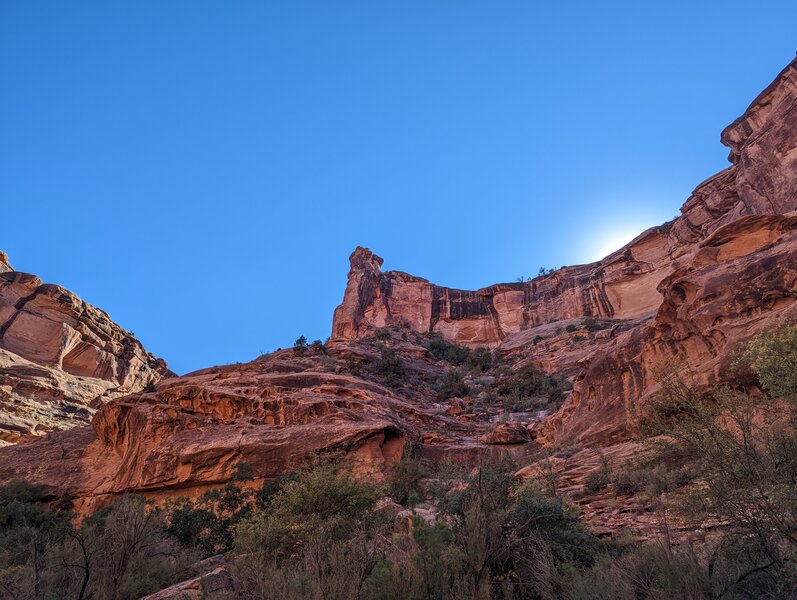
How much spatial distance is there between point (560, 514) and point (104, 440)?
23.9m

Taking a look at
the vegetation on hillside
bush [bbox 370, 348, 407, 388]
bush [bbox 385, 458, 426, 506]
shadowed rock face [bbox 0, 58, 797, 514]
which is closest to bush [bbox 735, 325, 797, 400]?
the vegetation on hillside

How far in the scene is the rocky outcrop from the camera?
99.3 feet

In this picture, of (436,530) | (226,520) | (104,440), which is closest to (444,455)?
(226,520)

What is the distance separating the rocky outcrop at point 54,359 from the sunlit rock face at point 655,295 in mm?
25052

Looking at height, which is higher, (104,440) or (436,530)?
(104,440)

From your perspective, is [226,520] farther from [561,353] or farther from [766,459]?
[561,353]

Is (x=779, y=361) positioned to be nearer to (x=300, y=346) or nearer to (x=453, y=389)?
(x=453, y=389)

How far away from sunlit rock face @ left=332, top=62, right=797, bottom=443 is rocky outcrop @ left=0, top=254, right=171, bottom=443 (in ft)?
82.2

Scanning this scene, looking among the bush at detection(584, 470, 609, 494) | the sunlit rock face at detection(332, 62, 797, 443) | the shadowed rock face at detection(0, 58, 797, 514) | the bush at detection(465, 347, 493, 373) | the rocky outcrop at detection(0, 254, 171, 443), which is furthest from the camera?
the bush at detection(465, 347, 493, 373)

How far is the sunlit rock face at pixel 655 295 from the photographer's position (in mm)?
11898

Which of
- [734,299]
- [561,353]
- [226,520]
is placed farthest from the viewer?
[561,353]

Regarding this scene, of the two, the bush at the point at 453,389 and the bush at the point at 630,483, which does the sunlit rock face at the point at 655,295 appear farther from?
the bush at the point at 453,389

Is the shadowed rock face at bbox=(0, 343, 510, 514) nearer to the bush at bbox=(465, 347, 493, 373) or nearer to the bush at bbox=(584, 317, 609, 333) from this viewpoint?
the bush at bbox=(465, 347, 493, 373)

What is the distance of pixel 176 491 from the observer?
18.1 m
